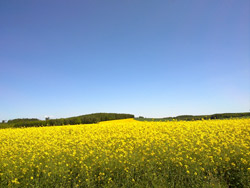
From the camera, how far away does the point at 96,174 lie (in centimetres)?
565

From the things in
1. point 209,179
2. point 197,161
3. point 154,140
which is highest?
point 154,140

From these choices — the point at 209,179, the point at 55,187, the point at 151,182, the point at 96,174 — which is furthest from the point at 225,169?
the point at 55,187

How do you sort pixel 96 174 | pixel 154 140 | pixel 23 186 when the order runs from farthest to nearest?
pixel 154 140 < pixel 96 174 < pixel 23 186

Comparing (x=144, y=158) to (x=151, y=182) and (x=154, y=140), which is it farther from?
(x=154, y=140)

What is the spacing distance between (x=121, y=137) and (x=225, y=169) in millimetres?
4925

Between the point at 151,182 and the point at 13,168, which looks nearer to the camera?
the point at 151,182

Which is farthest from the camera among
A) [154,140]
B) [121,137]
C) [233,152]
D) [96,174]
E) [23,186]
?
[121,137]

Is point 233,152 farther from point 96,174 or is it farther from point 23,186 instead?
point 23,186

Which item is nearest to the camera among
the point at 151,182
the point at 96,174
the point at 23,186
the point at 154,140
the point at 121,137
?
the point at 151,182

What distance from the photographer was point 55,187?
196 inches

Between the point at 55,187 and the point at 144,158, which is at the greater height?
the point at 144,158

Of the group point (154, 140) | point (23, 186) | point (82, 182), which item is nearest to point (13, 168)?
point (23, 186)

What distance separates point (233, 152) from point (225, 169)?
110 cm

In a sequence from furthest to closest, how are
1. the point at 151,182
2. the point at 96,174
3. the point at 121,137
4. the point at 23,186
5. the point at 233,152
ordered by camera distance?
the point at 121,137
the point at 233,152
the point at 96,174
the point at 23,186
the point at 151,182
